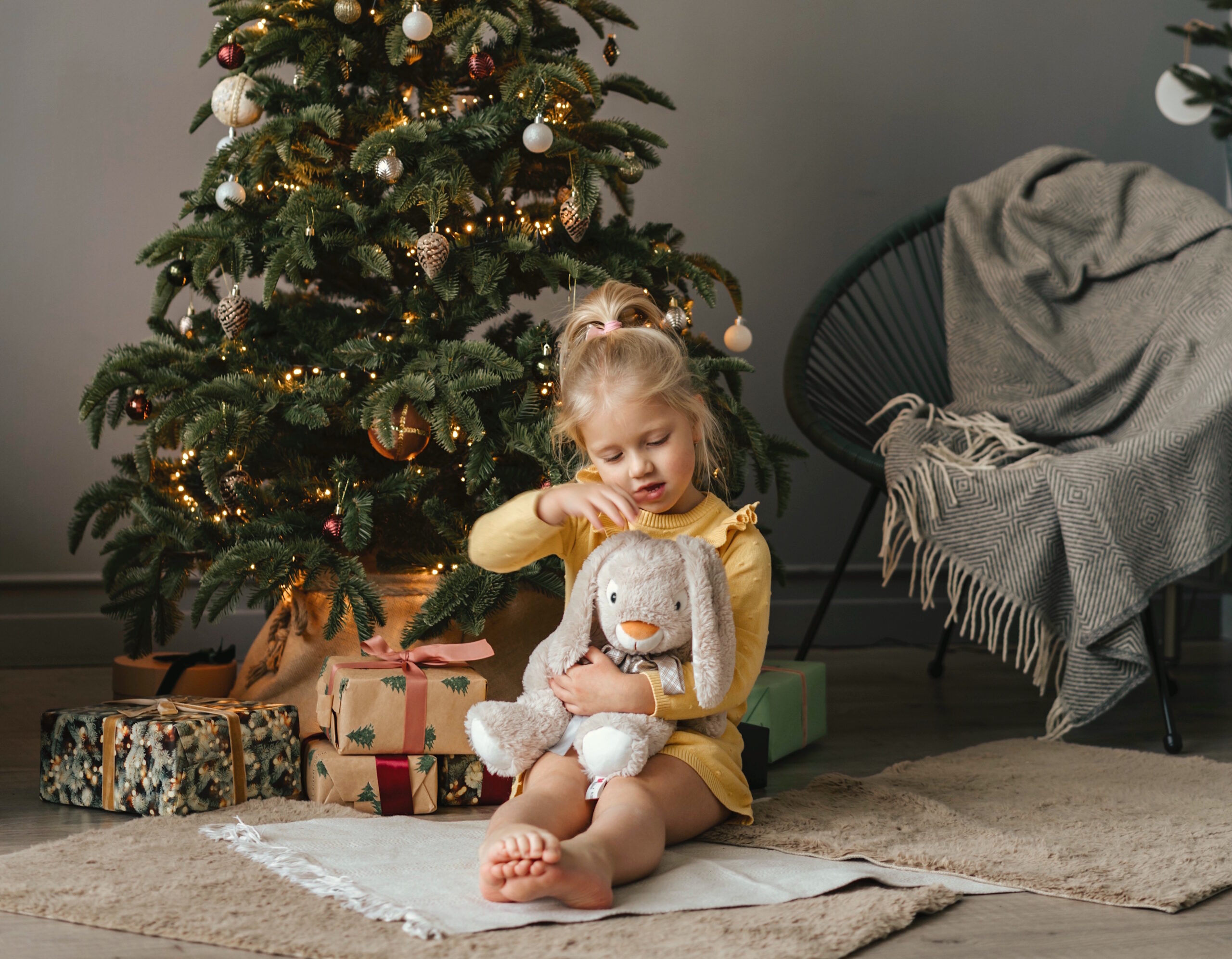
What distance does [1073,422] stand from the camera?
1.97 meters

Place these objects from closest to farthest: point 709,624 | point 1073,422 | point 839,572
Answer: point 709,624
point 1073,422
point 839,572

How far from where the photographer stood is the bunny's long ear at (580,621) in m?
1.20

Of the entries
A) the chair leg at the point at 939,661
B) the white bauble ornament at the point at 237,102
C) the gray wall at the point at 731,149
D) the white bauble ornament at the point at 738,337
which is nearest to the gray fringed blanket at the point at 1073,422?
the chair leg at the point at 939,661

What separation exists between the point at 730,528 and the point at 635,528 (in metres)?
0.11

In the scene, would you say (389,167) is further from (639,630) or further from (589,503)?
(639,630)

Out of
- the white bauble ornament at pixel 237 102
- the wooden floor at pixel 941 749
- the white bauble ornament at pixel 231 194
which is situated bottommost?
the wooden floor at pixel 941 749

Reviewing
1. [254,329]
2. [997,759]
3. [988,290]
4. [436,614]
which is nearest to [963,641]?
[988,290]

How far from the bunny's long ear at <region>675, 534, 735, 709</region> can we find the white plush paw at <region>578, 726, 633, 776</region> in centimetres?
9

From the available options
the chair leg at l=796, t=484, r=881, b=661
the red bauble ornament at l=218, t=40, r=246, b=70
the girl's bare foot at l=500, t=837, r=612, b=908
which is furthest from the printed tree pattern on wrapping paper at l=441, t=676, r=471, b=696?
the red bauble ornament at l=218, t=40, r=246, b=70

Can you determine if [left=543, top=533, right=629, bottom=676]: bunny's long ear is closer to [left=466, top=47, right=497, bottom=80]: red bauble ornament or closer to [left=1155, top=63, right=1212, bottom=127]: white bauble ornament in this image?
[left=466, top=47, right=497, bottom=80]: red bauble ornament

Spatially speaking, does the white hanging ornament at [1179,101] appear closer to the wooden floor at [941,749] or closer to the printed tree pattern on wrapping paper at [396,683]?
the wooden floor at [941,749]

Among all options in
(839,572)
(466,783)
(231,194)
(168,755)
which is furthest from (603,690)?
(839,572)

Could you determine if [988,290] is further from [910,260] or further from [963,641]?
[963,641]

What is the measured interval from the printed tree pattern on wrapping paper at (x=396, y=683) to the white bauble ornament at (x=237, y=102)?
859mm
